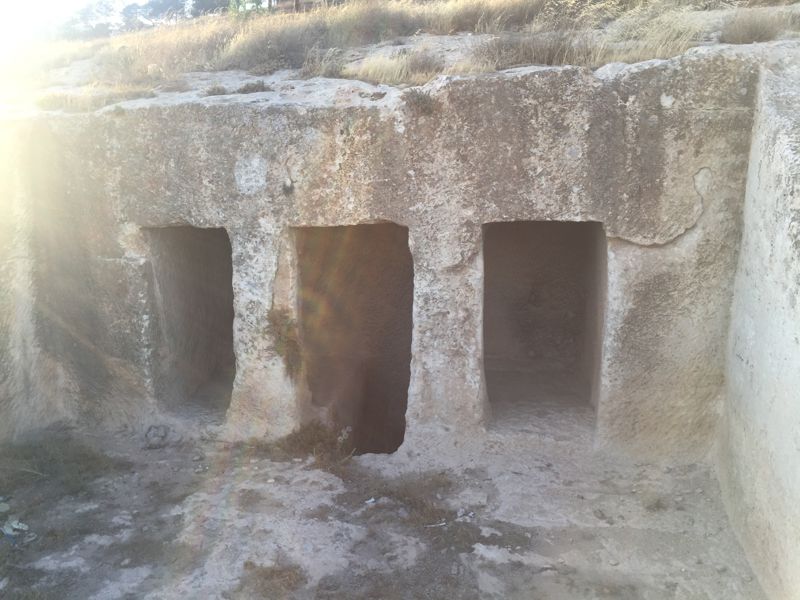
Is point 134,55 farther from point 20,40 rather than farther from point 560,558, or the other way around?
point 560,558

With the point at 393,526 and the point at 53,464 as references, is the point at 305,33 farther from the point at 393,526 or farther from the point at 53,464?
the point at 393,526

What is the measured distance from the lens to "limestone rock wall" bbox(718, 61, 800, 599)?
3.09 meters

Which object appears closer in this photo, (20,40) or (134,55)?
(134,55)

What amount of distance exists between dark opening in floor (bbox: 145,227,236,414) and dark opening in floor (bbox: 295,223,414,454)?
865mm

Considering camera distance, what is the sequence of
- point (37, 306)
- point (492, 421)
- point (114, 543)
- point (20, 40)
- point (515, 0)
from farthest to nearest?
point (20, 40), point (515, 0), point (37, 306), point (492, 421), point (114, 543)

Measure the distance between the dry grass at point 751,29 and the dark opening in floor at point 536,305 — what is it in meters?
1.80

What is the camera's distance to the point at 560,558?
3707mm

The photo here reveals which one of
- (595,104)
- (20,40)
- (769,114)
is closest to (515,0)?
(595,104)

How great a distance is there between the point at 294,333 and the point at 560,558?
223 centimetres

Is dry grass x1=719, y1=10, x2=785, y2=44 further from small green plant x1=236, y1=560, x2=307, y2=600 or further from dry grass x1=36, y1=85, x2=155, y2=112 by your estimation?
small green plant x1=236, y1=560, x2=307, y2=600

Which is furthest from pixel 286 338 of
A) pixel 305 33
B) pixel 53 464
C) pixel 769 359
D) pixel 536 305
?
pixel 305 33

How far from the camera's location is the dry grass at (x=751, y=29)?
13.6ft

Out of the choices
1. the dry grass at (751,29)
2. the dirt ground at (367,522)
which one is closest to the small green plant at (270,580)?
the dirt ground at (367,522)

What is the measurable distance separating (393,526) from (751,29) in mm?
3651
